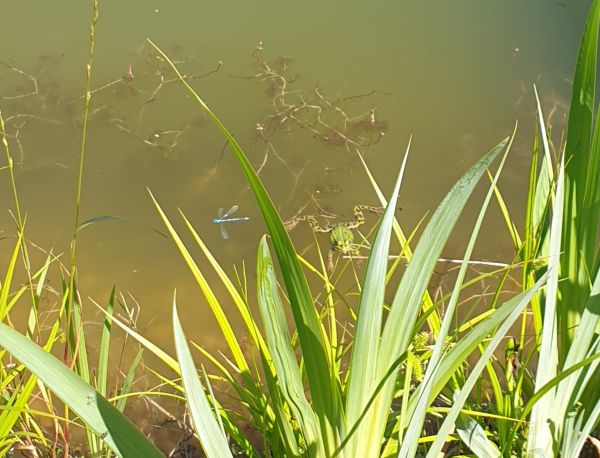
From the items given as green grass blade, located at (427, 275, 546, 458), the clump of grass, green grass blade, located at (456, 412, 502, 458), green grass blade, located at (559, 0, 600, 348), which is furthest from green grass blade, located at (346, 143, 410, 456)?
green grass blade, located at (559, 0, 600, 348)

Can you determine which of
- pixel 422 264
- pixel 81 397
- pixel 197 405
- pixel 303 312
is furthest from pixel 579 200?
pixel 81 397

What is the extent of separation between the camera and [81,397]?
0.82 meters

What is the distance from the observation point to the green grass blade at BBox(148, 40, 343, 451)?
84cm

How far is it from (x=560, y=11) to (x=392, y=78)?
73 cm

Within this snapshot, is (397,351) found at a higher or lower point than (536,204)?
lower

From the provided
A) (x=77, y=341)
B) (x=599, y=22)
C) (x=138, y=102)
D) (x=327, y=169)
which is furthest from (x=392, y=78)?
(x=77, y=341)

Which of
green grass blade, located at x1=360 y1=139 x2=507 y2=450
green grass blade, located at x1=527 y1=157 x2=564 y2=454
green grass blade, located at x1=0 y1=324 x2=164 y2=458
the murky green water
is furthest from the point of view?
the murky green water

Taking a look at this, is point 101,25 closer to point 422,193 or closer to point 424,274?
point 422,193

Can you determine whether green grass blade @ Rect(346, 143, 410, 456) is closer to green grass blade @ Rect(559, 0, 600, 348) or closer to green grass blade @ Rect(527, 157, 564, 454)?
green grass blade @ Rect(527, 157, 564, 454)

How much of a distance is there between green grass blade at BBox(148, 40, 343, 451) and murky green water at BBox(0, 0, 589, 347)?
3.49 ft

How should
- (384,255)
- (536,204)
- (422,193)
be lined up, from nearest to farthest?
(384,255)
(536,204)
(422,193)

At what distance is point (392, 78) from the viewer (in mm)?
2709

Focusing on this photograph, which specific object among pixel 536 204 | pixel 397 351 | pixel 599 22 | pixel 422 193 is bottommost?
pixel 422 193

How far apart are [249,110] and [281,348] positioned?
179cm
